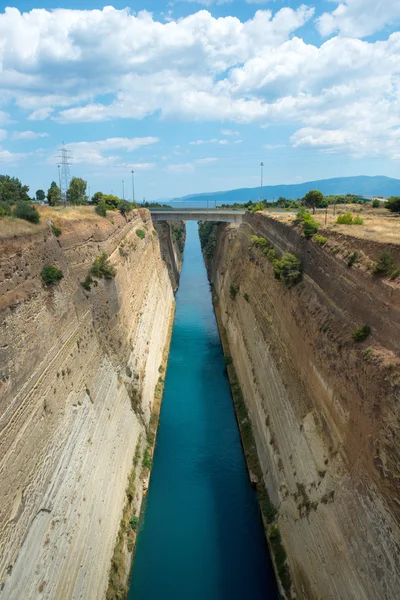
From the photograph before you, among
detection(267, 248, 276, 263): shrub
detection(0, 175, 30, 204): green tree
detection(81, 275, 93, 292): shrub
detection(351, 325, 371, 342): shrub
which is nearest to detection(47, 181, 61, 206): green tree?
detection(0, 175, 30, 204): green tree

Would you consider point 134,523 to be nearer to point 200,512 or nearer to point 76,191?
point 200,512

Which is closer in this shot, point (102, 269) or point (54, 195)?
point (102, 269)

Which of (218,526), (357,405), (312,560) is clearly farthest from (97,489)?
(357,405)

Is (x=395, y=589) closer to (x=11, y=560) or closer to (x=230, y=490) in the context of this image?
(x=11, y=560)

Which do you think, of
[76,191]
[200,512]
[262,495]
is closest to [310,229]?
[262,495]

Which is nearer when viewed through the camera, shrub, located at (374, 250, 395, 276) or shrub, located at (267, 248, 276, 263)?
shrub, located at (374, 250, 395, 276)

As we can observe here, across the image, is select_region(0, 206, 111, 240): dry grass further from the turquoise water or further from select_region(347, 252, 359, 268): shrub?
the turquoise water

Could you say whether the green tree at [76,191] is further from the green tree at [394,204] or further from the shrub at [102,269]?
the green tree at [394,204]

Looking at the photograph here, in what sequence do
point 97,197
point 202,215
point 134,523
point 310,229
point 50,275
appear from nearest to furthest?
1. point 50,275
2. point 134,523
3. point 310,229
4. point 97,197
5. point 202,215
